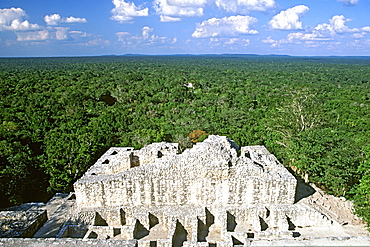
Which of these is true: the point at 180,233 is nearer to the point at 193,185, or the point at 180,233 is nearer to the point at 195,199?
the point at 195,199

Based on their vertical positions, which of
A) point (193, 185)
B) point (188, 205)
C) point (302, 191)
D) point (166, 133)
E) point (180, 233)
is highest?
point (193, 185)

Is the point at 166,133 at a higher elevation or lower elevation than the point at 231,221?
higher

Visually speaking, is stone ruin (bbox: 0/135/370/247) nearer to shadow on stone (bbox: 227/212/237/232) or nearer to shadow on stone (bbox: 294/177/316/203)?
shadow on stone (bbox: 227/212/237/232)

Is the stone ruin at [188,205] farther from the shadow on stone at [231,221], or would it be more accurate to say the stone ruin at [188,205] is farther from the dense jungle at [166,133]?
the dense jungle at [166,133]

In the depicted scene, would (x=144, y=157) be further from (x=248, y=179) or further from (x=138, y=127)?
(x=138, y=127)

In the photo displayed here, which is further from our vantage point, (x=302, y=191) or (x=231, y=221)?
(x=302, y=191)

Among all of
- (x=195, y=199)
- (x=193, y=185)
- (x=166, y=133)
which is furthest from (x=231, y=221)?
(x=166, y=133)

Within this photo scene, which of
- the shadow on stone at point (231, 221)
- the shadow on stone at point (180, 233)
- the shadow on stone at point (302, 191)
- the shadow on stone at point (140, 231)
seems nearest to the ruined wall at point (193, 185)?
the shadow on stone at point (231, 221)

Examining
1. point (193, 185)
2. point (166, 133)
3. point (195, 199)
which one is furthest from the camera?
point (166, 133)

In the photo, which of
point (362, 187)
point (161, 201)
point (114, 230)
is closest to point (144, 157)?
point (161, 201)
